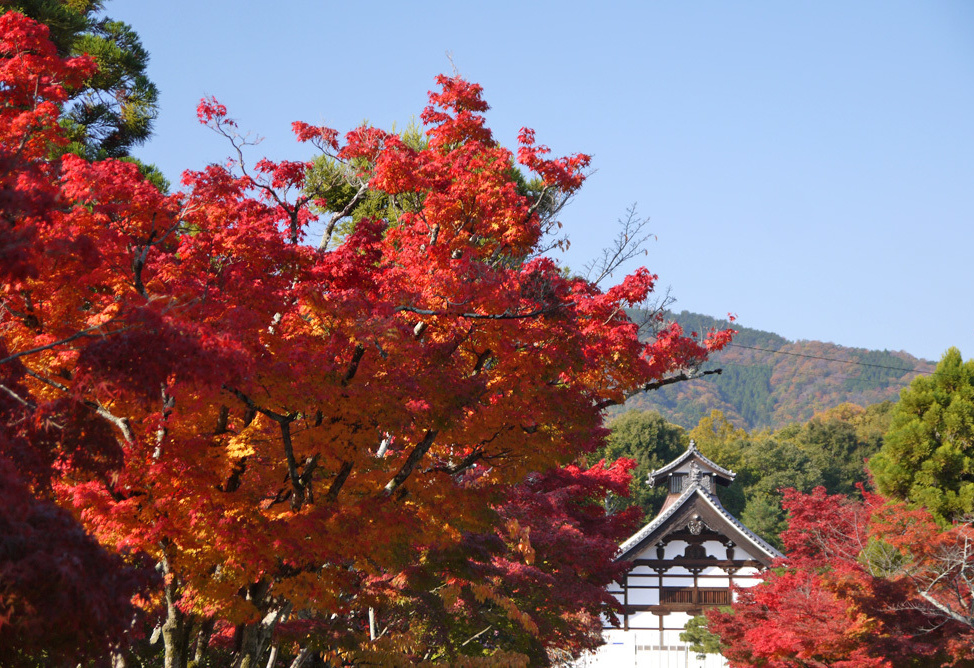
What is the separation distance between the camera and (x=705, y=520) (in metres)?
39.0

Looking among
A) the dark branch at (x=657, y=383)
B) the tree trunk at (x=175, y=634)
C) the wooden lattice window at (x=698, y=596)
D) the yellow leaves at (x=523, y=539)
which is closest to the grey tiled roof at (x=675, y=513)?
the wooden lattice window at (x=698, y=596)

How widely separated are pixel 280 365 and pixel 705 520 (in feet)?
107

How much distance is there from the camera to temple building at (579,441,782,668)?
38.7 m

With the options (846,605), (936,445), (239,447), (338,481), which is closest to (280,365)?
(239,447)

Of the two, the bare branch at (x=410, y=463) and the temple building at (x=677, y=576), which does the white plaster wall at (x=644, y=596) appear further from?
the bare branch at (x=410, y=463)

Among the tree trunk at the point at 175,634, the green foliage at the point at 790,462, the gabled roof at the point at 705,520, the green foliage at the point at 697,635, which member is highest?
the green foliage at the point at 790,462

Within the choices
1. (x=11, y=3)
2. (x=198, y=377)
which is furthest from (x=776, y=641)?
(x=11, y=3)

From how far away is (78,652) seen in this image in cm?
608

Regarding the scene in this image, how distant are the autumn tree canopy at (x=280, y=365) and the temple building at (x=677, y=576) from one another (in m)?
26.0

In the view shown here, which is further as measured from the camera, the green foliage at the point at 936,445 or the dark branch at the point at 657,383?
the green foliage at the point at 936,445

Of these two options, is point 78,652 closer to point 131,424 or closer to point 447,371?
point 131,424

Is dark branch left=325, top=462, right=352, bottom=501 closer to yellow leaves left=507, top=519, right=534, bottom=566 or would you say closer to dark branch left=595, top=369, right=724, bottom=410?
dark branch left=595, top=369, right=724, bottom=410

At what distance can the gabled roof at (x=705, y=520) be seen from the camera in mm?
38312

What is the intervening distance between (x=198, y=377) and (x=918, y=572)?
15378 millimetres
